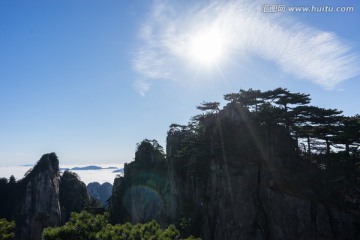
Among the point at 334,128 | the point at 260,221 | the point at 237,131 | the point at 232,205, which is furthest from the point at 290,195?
the point at 237,131

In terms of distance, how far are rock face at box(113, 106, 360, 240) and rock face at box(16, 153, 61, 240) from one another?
1854 inches

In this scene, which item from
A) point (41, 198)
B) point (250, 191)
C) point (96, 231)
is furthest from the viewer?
point (41, 198)

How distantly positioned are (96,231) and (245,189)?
20.1 meters

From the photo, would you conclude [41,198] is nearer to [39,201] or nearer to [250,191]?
[39,201]

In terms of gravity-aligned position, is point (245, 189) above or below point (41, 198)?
above

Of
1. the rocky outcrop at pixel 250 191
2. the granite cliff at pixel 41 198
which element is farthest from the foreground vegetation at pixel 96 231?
the granite cliff at pixel 41 198

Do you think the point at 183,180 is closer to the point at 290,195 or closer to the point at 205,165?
the point at 205,165

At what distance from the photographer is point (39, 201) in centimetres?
8375

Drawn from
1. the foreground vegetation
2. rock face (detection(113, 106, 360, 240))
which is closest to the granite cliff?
rock face (detection(113, 106, 360, 240))

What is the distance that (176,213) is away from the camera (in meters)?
44.6

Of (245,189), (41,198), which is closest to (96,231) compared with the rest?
(245,189)

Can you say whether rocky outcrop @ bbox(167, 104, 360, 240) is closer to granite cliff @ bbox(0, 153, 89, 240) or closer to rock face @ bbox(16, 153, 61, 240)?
rock face @ bbox(16, 153, 61, 240)

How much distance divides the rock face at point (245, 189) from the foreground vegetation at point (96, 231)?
628 inches

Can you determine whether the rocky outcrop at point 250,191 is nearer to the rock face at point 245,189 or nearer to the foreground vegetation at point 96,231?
the rock face at point 245,189
